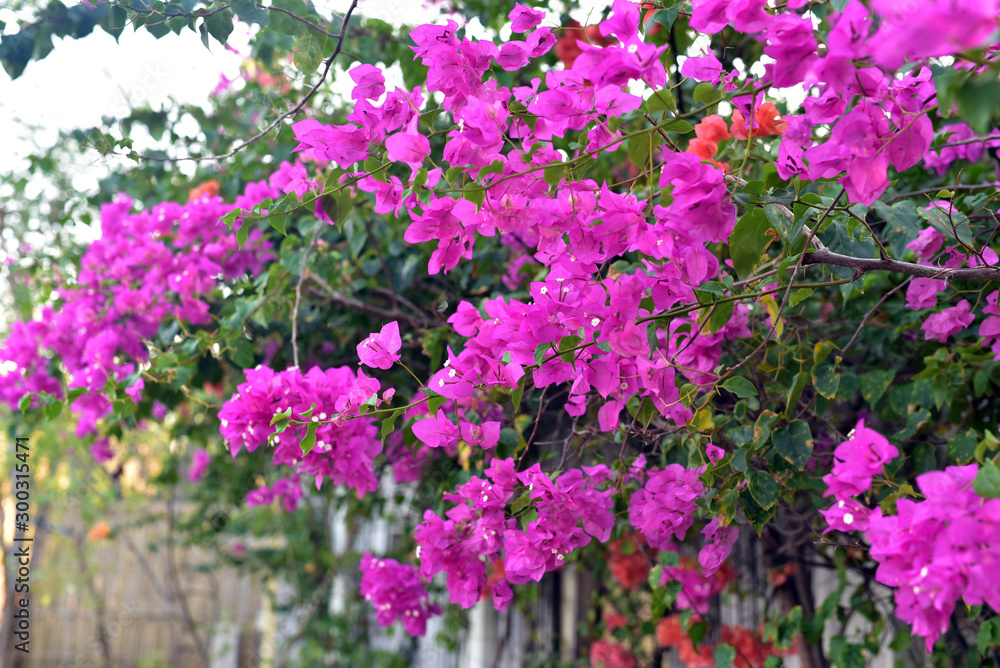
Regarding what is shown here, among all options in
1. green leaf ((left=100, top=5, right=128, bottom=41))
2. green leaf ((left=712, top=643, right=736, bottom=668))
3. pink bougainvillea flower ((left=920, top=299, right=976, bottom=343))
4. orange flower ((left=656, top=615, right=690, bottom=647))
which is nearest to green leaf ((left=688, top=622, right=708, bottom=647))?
green leaf ((left=712, top=643, right=736, bottom=668))

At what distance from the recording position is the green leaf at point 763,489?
0.97 metres

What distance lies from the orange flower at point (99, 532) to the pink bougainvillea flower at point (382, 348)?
4.57 meters

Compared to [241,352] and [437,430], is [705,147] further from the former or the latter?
[241,352]

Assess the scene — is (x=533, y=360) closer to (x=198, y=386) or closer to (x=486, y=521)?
(x=486, y=521)

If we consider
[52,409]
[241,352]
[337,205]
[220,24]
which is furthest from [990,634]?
[52,409]

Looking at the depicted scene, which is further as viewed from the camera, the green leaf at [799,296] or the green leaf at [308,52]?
the green leaf at [308,52]

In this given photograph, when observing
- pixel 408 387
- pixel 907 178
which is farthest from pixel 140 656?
pixel 907 178

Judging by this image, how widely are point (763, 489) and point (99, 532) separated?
212 inches

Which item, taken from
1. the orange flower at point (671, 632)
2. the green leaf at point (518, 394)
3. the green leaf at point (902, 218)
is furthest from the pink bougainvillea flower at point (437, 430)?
the orange flower at point (671, 632)

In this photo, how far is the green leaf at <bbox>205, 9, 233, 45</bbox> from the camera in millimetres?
1165

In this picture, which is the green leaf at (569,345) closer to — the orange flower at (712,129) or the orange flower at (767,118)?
the orange flower at (712,129)

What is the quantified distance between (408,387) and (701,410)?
3.38ft

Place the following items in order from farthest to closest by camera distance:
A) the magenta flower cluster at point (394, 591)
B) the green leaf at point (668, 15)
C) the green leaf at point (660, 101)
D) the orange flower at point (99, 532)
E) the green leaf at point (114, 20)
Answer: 1. the orange flower at point (99, 532)
2. the magenta flower cluster at point (394, 591)
3. the green leaf at point (114, 20)
4. the green leaf at point (668, 15)
5. the green leaf at point (660, 101)

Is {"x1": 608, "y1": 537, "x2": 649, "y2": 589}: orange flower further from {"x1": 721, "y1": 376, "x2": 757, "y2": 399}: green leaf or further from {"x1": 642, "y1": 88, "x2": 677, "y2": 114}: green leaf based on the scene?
{"x1": 642, "y1": 88, "x2": 677, "y2": 114}: green leaf
